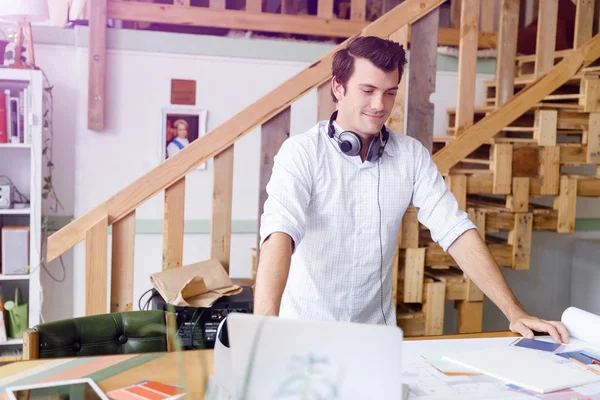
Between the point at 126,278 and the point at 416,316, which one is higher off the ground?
the point at 126,278

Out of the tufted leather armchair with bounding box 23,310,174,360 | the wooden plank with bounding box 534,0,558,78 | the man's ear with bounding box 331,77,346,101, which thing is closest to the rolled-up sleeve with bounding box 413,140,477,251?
the man's ear with bounding box 331,77,346,101

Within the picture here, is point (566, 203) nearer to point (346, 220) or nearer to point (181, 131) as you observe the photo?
point (346, 220)

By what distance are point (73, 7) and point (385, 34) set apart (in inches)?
76.0

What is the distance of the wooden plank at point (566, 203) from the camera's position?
3262 millimetres

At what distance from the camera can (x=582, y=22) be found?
354 centimetres

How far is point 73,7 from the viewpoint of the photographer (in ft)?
12.4

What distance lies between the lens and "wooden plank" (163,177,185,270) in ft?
8.63

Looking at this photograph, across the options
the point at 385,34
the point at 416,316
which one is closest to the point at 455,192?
the point at 416,316

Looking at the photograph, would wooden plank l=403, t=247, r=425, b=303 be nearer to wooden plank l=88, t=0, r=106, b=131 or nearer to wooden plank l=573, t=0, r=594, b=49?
wooden plank l=573, t=0, r=594, b=49

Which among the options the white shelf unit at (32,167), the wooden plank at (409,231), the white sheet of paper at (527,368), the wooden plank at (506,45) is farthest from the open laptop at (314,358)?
the white shelf unit at (32,167)

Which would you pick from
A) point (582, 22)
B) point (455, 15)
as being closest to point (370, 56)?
point (582, 22)

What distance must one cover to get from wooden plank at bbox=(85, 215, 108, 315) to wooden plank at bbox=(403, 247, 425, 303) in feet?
4.21

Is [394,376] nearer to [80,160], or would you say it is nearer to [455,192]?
[455,192]

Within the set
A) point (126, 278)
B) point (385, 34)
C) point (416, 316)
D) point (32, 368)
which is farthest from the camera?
point (416, 316)
